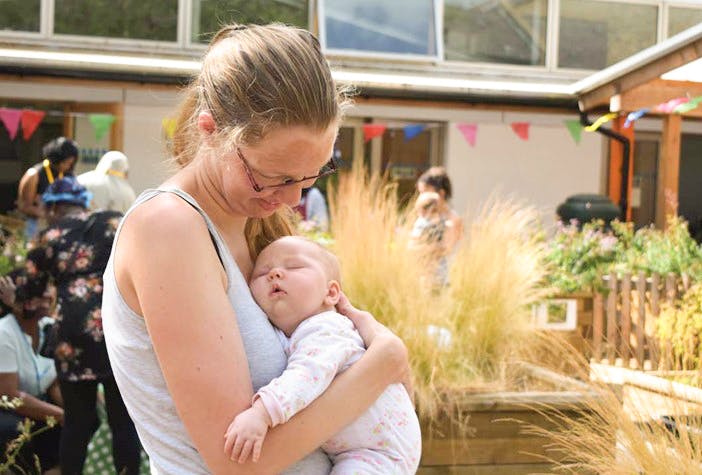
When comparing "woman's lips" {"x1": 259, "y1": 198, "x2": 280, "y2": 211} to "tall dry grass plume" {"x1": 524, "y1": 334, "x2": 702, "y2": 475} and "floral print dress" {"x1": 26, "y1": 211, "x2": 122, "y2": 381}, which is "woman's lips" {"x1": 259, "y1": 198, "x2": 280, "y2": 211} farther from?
"floral print dress" {"x1": 26, "y1": 211, "x2": 122, "y2": 381}

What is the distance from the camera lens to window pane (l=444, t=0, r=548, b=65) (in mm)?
14055

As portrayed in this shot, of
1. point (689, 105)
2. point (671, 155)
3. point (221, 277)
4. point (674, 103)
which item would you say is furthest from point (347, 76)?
point (221, 277)

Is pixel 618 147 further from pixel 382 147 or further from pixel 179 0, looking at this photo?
pixel 179 0

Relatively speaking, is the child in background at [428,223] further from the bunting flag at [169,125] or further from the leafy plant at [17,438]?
the bunting flag at [169,125]

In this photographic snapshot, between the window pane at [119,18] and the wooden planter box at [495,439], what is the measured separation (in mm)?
9720

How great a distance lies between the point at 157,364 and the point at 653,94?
9.34 meters

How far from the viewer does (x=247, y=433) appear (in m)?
1.44

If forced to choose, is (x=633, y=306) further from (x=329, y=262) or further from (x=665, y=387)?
(x=329, y=262)

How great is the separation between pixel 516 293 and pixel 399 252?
615 mm

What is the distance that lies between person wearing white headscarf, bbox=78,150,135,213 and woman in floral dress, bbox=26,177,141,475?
2.59m

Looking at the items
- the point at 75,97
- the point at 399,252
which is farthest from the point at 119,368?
the point at 75,97

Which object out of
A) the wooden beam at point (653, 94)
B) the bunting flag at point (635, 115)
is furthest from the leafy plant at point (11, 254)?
the wooden beam at point (653, 94)

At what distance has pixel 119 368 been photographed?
156cm

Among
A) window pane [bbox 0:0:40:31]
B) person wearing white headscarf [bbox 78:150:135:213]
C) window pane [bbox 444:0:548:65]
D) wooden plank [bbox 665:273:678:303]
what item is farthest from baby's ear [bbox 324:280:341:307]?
window pane [bbox 444:0:548:65]
